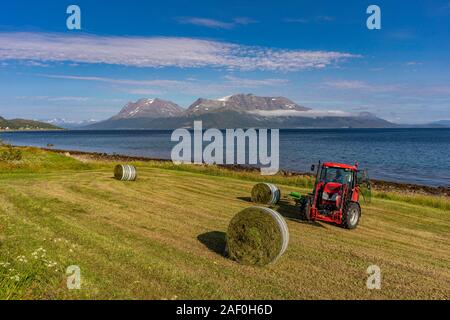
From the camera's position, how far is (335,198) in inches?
672

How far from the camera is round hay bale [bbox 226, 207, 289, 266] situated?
11.7 metres

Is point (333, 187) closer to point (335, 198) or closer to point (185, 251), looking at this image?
point (335, 198)

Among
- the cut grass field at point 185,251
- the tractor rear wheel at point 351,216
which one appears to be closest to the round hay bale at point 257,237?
the cut grass field at point 185,251

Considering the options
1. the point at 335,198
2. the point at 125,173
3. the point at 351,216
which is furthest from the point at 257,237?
the point at 125,173

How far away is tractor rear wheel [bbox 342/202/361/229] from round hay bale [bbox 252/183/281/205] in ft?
18.5

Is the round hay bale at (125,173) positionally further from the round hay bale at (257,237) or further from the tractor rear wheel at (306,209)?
the round hay bale at (257,237)

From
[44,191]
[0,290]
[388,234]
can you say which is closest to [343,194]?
[388,234]

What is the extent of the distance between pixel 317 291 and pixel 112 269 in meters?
5.50

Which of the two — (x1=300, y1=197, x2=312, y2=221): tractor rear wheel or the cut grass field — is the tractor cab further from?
the cut grass field

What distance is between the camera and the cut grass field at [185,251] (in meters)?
9.88

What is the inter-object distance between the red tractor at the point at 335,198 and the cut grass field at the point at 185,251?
1.57 ft

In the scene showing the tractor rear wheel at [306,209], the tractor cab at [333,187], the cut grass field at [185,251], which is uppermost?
the tractor cab at [333,187]
